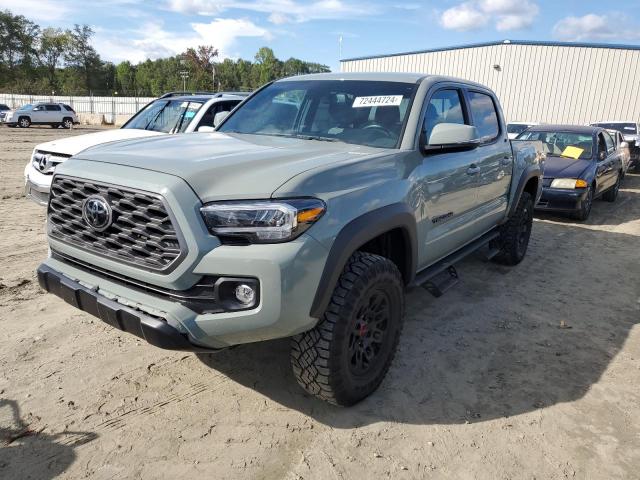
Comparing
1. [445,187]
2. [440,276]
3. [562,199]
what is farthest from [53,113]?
[445,187]

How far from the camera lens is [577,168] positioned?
8609mm

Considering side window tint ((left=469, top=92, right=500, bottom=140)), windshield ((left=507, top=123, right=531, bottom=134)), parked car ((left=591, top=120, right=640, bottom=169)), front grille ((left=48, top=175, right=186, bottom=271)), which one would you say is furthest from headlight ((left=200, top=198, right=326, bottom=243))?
parked car ((left=591, top=120, right=640, bottom=169))

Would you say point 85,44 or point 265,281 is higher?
point 85,44

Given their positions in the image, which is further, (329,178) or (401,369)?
(401,369)

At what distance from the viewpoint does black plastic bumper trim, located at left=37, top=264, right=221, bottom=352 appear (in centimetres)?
227

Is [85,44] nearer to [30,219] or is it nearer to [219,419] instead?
[30,219]

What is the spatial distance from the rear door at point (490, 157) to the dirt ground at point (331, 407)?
38.9 inches

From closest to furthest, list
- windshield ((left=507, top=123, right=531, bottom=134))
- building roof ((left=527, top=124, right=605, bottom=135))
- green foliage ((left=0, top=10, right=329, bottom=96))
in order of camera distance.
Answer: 1. building roof ((left=527, top=124, right=605, bottom=135))
2. windshield ((left=507, top=123, right=531, bottom=134))
3. green foliage ((left=0, top=10, right=329, bottom=96))

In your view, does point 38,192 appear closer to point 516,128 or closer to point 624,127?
point 516,128

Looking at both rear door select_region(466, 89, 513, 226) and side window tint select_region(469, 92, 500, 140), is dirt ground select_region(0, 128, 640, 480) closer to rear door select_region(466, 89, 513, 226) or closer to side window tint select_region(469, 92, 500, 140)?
rear door select_region(466, 89, 513, 226)

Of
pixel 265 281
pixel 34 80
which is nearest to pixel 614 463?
pixel 265 281

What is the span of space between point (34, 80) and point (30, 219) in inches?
3118

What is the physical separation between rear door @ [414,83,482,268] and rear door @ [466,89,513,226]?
0.16 metres

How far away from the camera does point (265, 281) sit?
2.22 meters
